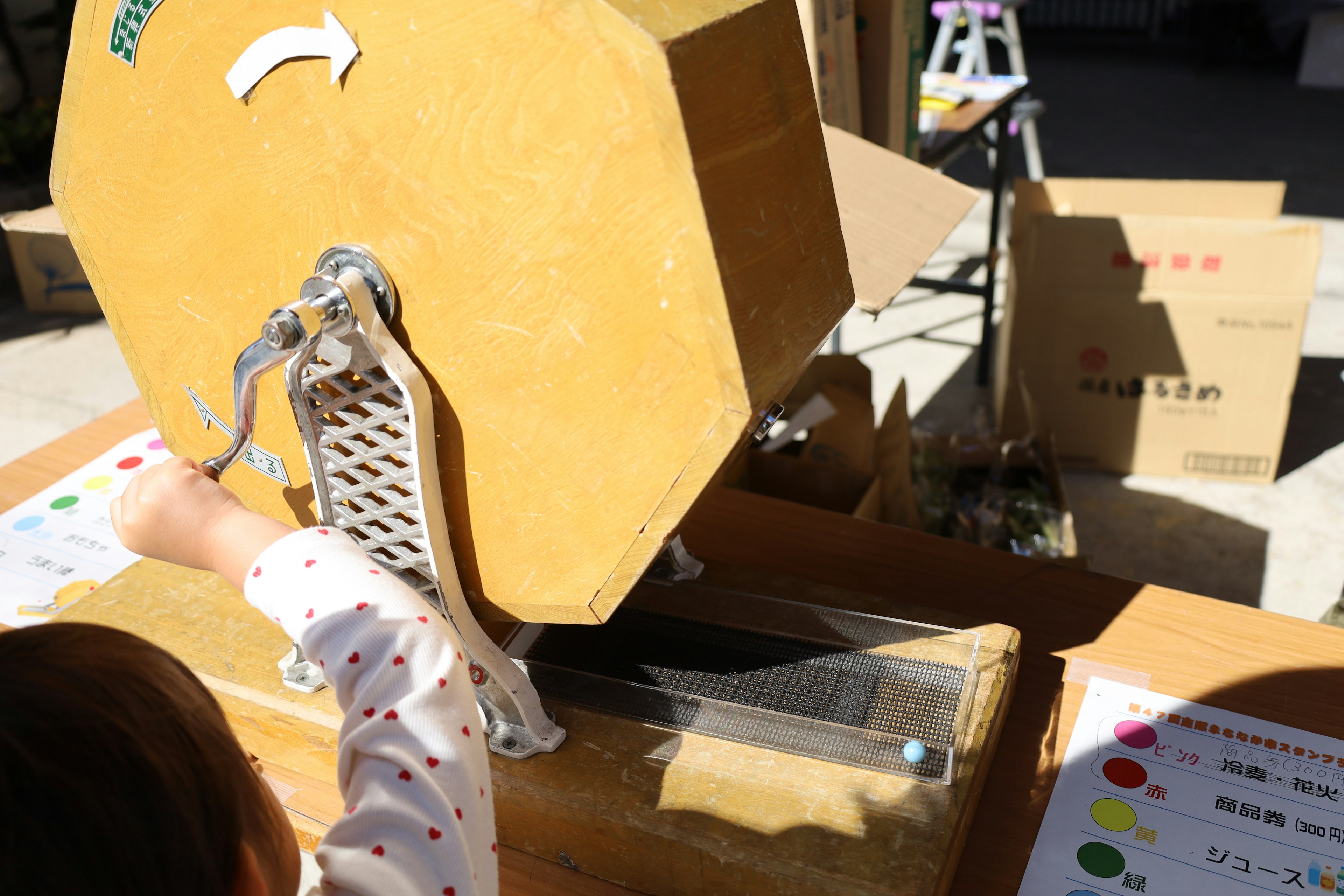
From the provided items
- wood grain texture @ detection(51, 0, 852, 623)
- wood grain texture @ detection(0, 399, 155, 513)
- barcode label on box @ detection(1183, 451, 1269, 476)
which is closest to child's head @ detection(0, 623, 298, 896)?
wood grain texture @ detection(51, 0, 852, 623)

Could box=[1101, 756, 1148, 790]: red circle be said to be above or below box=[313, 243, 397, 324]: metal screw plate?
below

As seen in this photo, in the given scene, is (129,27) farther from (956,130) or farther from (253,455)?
(956,130)

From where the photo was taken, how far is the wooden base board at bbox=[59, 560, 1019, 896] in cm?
82

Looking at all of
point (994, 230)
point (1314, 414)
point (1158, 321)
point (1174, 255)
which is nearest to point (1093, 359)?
point (1158, 321)

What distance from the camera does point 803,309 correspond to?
Result: 74cm

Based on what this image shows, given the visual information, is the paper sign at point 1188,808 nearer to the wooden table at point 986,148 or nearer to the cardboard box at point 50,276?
the wooden table at point 986,148

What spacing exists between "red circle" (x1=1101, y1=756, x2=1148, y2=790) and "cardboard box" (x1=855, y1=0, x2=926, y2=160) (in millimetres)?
1334

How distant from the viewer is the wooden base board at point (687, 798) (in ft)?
2.70

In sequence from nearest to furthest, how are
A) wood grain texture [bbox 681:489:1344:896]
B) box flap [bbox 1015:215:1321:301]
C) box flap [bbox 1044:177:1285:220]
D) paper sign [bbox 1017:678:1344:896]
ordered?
1. paper sign [bbox 1017:678:1344:896]
2. wood grain texture [bbox 681:489:1344:896]
3. box flap [bbox 1015:215:1321:301]
4. box flap [bbox 1044:177:1285:220]

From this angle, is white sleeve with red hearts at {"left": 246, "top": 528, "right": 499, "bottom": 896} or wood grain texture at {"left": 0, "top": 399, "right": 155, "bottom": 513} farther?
wood grain texture at {"left": 0, "top": 399, "right": 155, "bottom": 513}

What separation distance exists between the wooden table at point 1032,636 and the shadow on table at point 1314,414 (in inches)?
64.2

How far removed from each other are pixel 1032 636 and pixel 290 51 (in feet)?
3.25

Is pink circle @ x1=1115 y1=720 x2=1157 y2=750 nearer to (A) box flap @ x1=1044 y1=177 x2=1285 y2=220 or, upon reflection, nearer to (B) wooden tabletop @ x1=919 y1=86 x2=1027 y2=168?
(B) wooden tabletop @ x1=919 y1=86 x2=1027 y2=168

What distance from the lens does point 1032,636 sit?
1136 mm
